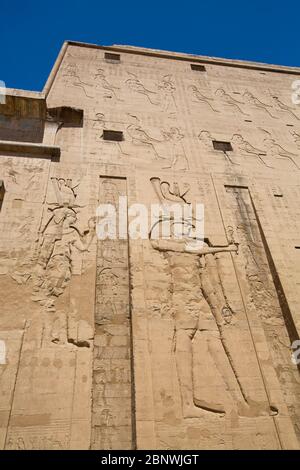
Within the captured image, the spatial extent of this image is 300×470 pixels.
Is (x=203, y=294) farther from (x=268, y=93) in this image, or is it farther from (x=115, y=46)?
(x=115, y=46)

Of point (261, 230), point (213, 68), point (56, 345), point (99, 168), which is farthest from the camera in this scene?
point (213, 68)

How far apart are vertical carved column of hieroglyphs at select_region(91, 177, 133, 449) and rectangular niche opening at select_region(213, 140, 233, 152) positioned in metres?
3.48

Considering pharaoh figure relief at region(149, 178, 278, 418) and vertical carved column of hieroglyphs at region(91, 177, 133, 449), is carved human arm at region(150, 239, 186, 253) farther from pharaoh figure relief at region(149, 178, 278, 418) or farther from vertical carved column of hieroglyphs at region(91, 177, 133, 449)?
vertical carved column of hieroglyphs at region(91, 177, 133, 449)

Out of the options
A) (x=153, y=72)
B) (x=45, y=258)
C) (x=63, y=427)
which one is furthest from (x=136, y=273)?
(x=153, y=72)

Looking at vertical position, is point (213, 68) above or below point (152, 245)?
above

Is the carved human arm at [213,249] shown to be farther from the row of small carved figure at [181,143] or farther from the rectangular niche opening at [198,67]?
the rectangular niche opening at [198,67]

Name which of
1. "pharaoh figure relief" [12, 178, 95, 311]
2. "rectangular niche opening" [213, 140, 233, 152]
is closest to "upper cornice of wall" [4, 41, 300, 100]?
"rectangular niche opening" [213, 140, 233, 152]

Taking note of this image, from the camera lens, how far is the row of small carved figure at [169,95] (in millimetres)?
9312

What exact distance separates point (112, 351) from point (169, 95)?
7.53 m

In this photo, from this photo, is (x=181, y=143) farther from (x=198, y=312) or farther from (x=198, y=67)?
(x=198, y=67)

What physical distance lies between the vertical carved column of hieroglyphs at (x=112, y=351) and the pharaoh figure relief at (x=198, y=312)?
71cm

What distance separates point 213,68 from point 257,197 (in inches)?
251

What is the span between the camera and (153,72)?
10477mm

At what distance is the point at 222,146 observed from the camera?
28.0 feet
